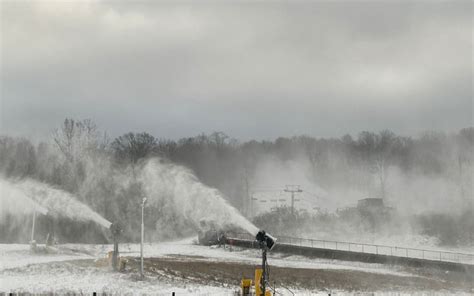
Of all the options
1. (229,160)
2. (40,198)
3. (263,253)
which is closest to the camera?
(263,253)

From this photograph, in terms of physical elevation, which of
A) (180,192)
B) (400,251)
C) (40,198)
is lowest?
(400,251)

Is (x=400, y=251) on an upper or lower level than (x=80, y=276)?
lower

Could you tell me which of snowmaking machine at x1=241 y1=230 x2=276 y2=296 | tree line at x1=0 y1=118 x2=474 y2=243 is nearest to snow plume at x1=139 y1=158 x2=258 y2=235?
tree line at x1=0 y1=118 x2=474 y2=243

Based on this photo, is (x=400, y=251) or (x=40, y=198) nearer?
(x=40, y=198)

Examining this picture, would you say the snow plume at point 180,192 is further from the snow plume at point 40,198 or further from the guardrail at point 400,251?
the snow plume at point 40,198

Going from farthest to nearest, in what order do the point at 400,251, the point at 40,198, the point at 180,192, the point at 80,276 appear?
the point at 180,192 → the point at 400,251 → the point at 40,198 → the point at 80,276

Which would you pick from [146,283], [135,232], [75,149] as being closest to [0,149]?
[75,149]

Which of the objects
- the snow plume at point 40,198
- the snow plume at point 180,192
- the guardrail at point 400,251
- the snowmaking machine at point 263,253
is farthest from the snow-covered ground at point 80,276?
the snow plume at point 180,192

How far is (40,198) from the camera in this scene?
5600 cm

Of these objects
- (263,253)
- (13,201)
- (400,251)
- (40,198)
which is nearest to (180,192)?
(13,201)

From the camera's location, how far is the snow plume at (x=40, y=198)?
55534mm

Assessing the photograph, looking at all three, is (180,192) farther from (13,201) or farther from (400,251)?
(400,251)

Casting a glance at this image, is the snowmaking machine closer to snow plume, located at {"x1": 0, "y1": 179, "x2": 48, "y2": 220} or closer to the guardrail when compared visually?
the guardrail

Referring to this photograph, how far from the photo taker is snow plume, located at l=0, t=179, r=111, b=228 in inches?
2186
